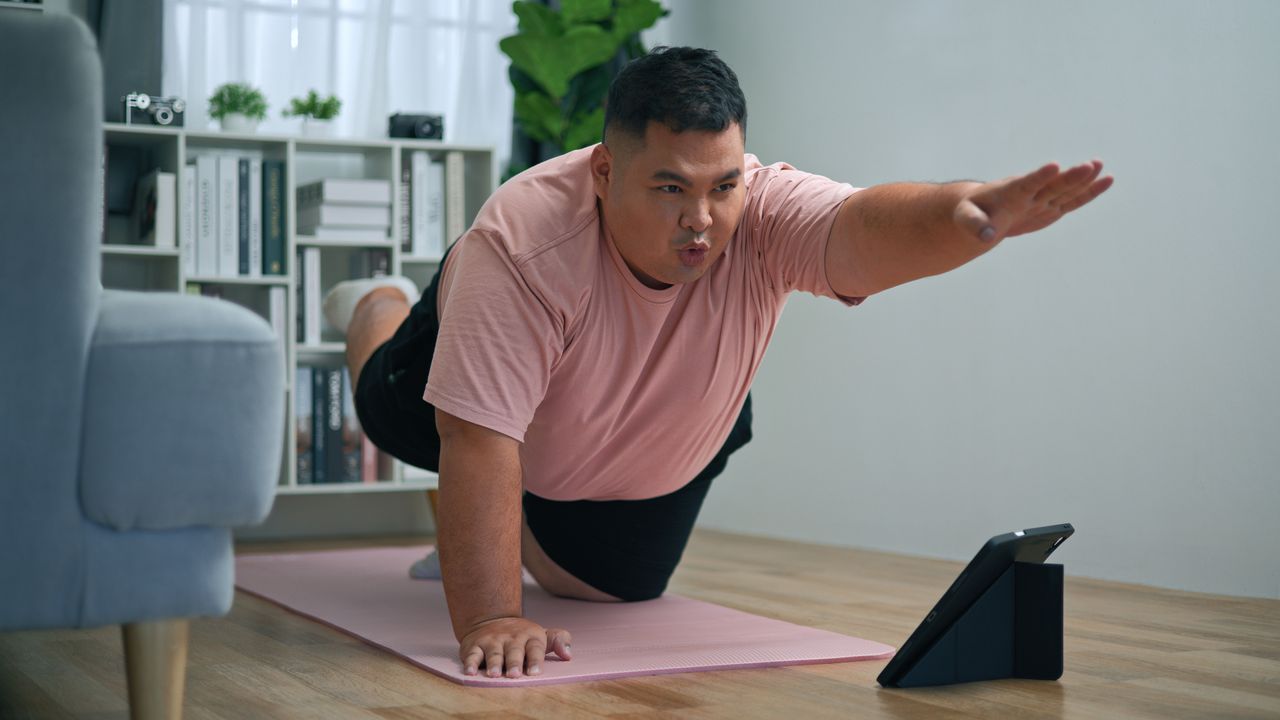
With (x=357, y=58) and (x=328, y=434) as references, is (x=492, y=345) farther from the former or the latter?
(x=357, y=58)

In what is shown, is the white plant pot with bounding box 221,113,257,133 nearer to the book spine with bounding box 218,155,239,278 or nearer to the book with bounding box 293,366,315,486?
the book spine with bounding box 218,155,239,278

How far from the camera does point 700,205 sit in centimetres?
165

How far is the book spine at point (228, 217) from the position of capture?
11.5ft

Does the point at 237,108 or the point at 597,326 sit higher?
the point at 237,108

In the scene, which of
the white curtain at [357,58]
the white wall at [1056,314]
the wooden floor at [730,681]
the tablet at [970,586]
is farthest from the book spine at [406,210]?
the tablet at [970,586]

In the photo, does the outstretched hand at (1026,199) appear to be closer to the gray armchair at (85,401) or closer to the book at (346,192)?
the gray armchair at (85,401)

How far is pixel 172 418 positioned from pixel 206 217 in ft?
8.38

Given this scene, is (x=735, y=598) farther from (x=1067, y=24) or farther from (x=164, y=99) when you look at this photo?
(x=164, y=99)

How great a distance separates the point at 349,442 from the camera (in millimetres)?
3617

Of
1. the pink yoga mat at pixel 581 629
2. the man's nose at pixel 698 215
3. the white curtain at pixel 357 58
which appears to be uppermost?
the white curtain at pixel 357 58

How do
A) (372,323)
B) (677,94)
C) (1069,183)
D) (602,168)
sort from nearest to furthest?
(1069,183), (677,94), (602,168), (372,323)

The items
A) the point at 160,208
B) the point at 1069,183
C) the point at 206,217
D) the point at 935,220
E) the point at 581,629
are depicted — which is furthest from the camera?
the point at 206,217

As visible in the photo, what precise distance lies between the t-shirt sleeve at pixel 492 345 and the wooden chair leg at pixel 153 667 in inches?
21.8

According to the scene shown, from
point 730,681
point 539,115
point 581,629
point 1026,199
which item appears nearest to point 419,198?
point 539,115
